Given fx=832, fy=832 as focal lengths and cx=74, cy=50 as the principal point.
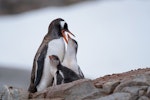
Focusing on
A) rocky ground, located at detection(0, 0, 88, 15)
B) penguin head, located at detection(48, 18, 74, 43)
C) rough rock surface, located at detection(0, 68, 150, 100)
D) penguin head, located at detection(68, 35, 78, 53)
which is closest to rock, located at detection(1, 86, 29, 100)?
rough rock surface, located at detection(0, 68, 150, 100)

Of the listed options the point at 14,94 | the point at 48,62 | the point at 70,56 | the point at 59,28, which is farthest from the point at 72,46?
the point at 14,94

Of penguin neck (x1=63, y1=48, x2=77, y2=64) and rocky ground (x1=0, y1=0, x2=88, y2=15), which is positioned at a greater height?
rocky ground (x1=0, y1=0, x2=88, y2=15)

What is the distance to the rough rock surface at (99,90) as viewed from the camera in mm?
8352

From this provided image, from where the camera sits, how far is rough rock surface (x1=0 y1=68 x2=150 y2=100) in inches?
329

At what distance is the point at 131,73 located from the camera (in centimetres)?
916

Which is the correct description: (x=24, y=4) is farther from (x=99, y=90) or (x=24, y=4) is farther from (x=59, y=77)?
(x=99, y=90)

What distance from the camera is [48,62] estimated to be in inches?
383

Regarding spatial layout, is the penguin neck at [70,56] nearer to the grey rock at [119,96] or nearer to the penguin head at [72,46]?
the penguin head at [72,46]

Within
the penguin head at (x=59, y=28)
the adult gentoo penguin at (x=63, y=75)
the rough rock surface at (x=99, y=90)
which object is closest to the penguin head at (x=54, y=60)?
the adult gentoo penguin at (x=63, y=75)

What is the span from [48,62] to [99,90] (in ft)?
4.20

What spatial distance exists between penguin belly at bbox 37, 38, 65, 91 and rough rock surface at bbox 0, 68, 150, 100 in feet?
2.66

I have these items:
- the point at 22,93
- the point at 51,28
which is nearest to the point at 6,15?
the point at 51,28

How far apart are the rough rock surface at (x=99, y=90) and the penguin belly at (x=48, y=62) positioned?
812mm

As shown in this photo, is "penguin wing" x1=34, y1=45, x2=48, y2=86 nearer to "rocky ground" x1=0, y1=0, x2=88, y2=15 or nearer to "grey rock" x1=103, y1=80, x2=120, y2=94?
"grey rock" x1=103, y1=80, x2=120, y2=94
